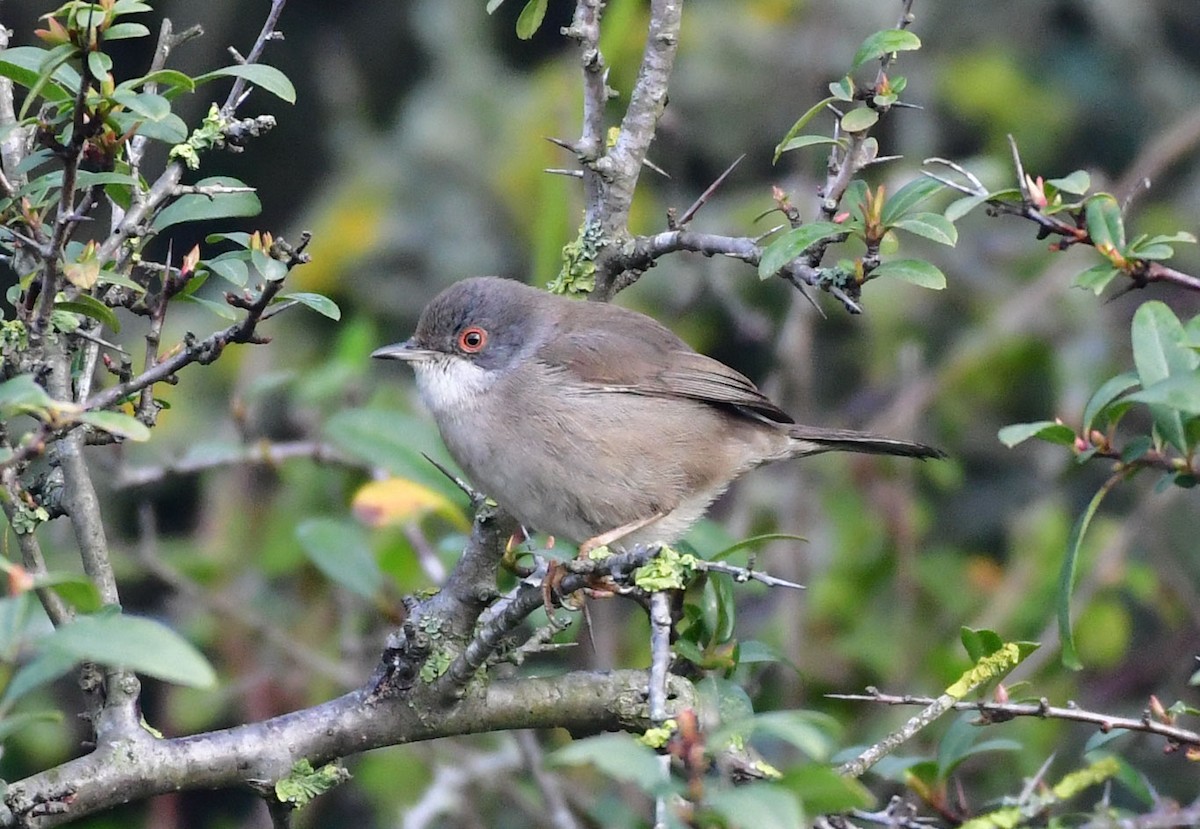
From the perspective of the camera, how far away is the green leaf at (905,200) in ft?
9.53

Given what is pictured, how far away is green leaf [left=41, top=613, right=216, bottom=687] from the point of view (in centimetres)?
169

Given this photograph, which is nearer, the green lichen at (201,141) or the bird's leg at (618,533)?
the green lichen at (201,141)

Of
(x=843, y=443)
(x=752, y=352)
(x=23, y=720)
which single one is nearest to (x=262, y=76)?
(x=23, y=720)

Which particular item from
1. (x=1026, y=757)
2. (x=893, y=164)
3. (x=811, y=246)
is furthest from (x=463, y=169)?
(x=811, y=246)

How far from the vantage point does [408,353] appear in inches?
189

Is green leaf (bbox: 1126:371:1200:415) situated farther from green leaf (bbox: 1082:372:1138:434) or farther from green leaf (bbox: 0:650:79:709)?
green leaf (bbox: 0:650:79:709)

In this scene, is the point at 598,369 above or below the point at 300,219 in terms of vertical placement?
above

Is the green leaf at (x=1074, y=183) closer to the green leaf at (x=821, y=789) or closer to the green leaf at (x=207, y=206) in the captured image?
the green leaf at (x=821, y=789)

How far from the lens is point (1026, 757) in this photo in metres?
5.32

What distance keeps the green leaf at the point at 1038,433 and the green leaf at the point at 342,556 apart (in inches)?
92.0

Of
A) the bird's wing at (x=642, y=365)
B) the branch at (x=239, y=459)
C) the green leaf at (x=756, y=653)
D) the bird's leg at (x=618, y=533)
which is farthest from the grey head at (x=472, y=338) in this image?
the green leaf at (x=756, y=653)

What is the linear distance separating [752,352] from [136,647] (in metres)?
5.90

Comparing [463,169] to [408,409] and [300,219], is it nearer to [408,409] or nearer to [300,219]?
[300,219]

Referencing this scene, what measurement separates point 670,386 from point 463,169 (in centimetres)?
328
